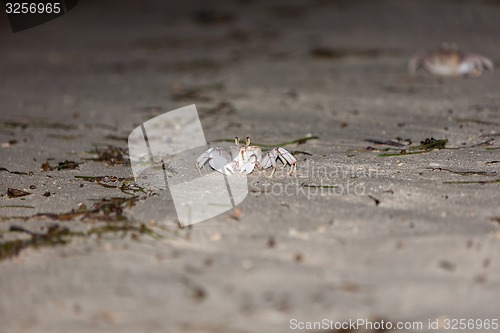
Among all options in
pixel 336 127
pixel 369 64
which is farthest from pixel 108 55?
pixel 336 127

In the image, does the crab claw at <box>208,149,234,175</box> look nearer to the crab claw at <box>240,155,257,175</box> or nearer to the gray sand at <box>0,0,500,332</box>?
the crab claw at <box>240,155,257,175</box>

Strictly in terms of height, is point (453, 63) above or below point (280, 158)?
above

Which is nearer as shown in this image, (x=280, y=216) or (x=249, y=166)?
(x=280, y=216)
